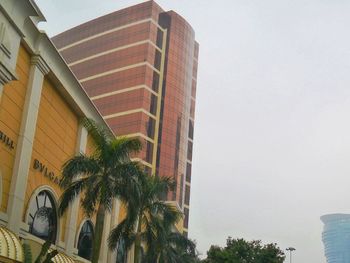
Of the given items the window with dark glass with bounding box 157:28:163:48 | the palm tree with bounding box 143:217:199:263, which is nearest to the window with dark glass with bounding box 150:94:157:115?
the window with dark glass with bounding box 157:28:163:48

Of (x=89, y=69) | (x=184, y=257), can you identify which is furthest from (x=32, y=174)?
(x=89, y=69)

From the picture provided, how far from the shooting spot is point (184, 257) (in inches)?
2206

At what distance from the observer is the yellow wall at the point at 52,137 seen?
2999 cm

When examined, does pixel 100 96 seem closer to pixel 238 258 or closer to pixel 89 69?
pixel 89 69

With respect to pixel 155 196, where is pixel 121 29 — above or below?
above

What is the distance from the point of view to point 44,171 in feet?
102

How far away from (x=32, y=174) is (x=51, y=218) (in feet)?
14.8

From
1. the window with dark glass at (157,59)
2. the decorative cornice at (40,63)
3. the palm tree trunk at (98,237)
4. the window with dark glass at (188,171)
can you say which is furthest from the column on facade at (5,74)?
the window with dark glass at (188,171)

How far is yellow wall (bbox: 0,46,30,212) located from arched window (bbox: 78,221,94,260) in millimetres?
12532

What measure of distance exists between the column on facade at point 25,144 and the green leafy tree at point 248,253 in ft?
85.5

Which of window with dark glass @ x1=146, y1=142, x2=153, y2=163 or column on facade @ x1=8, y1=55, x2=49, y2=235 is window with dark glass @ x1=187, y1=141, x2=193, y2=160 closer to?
window with dark glass @ x1=146, y1=142, x2=153, y2=163

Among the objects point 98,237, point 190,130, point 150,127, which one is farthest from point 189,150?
point 98,237

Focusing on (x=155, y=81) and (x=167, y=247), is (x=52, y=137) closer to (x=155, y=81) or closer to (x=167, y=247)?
(x=167, y=247)

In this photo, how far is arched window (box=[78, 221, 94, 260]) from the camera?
124 feet
